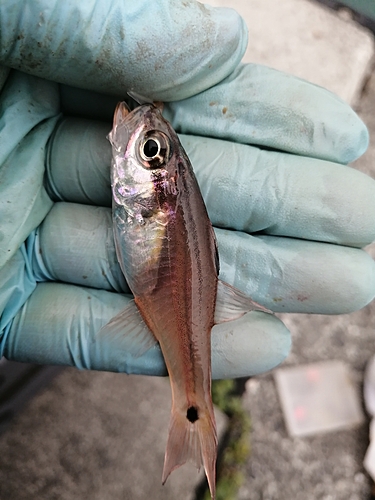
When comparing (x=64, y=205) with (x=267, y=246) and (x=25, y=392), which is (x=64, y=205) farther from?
(x=25, y=392)

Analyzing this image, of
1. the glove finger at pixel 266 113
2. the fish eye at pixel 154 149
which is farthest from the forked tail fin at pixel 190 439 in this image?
the glove finger at pixel 266 113

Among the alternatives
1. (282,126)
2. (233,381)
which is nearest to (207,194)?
(282,126)

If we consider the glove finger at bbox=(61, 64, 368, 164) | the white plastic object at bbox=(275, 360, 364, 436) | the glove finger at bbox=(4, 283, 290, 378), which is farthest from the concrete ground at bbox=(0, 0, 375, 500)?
the glove finger at bbox=(61, 64, 368, 164)

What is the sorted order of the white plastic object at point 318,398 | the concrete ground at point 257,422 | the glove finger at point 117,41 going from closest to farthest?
the glove finger at point 117,41 < the concrete ground at point 257,422 < the white plastic object at point 318,398

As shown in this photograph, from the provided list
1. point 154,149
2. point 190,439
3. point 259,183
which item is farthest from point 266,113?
point 190,439

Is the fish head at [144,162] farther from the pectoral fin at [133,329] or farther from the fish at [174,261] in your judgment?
the pectoral fin at [133,329]

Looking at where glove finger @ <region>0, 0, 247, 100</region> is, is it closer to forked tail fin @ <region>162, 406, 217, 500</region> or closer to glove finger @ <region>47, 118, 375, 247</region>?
glove finger @ <region>47, 118, 375, 247</region>
